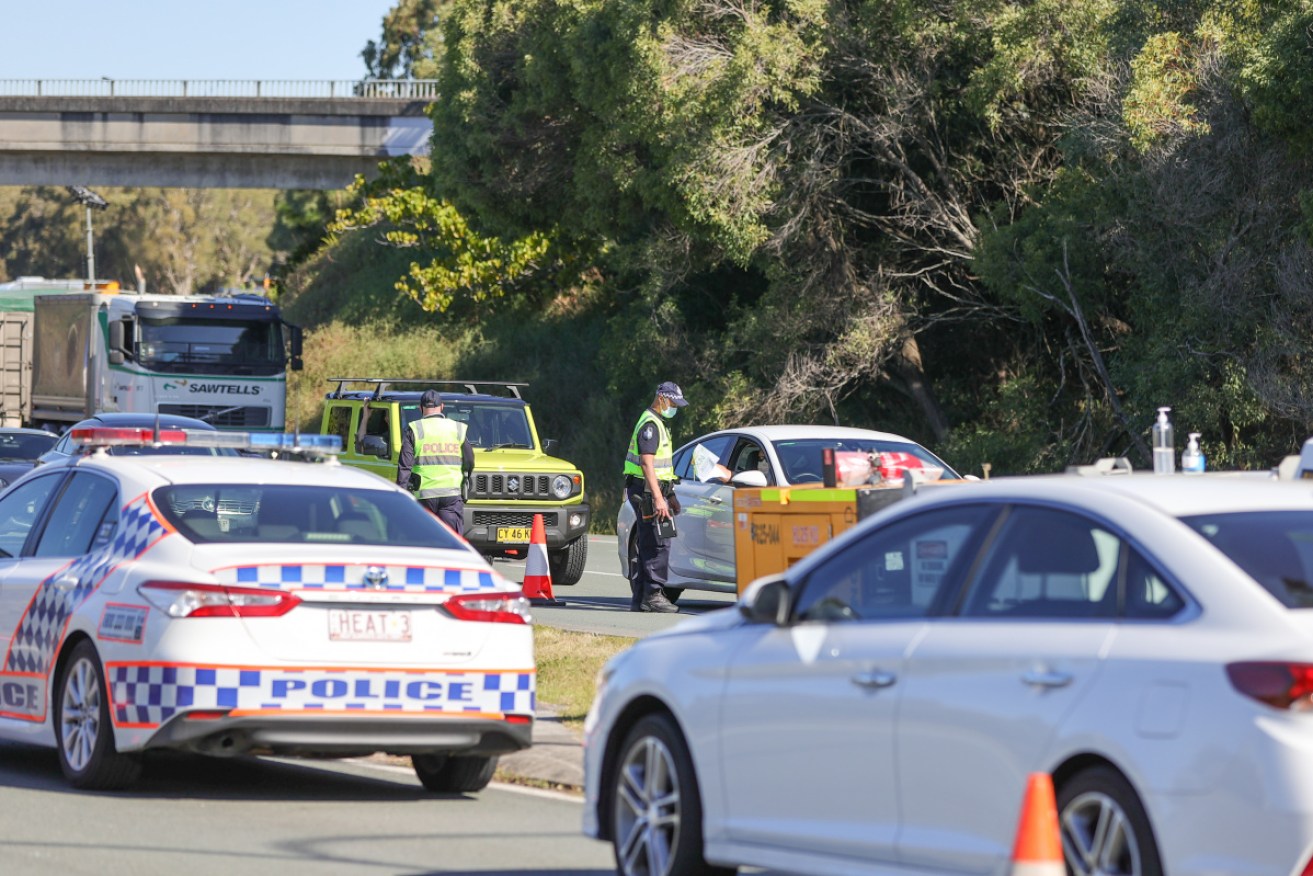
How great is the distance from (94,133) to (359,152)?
6740 millimetres

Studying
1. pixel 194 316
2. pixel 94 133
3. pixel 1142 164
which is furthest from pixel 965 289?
pixel 94 133

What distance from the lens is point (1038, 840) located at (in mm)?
5133

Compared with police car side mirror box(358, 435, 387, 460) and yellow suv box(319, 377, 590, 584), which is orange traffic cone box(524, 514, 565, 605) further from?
police car side mirror box(358, 435, 387, 460)

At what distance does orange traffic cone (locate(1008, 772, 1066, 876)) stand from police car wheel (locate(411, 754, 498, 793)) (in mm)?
4626

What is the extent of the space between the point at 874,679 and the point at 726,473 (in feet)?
34.0

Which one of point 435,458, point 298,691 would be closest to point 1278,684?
point 298,691

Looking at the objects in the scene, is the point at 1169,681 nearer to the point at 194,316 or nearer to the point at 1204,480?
the point at 1204,480

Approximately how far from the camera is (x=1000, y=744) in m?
5.76

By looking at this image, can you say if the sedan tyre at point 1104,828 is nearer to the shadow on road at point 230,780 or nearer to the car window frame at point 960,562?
the car window frame at point 960,562

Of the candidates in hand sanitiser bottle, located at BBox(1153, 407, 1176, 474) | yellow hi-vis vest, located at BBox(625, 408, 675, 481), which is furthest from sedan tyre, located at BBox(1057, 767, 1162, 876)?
yellow hi-vis vest, located at BBox(625, 408, 675, 481)

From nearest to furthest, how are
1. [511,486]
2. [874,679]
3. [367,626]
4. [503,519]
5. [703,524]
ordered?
[874,679]
[367,626]
[703,524]
[503,519]
[511,486]

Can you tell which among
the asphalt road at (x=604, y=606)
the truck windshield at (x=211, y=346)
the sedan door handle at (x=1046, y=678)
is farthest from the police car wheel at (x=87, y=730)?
the truck windshield at (x=211, y=346)

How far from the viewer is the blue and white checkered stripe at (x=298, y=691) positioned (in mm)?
8656

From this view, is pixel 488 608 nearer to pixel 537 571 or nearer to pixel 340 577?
pixel 340 577
